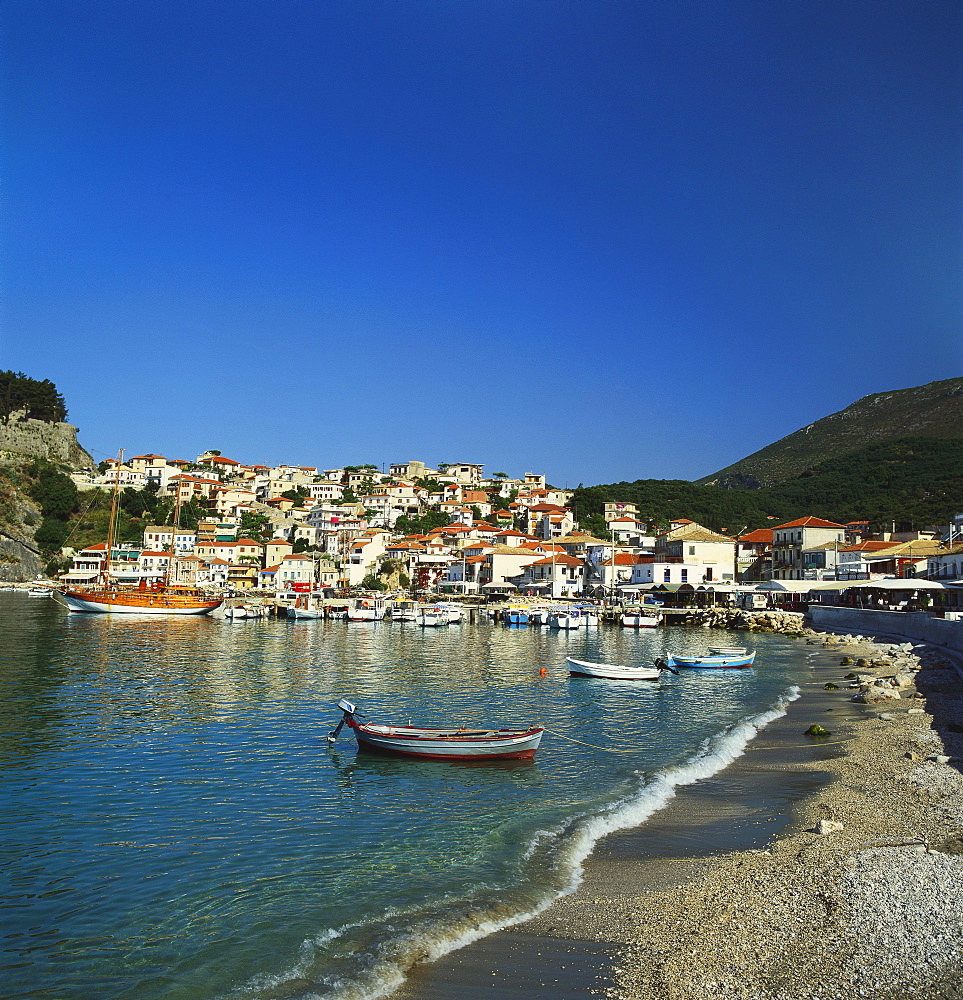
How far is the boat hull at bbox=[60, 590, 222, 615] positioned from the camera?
216 feet

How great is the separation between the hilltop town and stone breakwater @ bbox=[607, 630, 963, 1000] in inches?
2193

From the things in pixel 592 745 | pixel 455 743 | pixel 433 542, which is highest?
pixel 433 542

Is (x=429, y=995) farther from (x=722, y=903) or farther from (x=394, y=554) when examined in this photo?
(x=394, y=554)

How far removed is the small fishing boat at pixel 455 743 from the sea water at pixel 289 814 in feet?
0.93

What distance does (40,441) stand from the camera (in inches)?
5079

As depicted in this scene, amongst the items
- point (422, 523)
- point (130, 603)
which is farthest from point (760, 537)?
point (130, 603)

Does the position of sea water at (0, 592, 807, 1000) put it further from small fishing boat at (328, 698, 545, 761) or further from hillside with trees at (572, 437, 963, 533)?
hillside with trees at (572, 437, 963, 533)

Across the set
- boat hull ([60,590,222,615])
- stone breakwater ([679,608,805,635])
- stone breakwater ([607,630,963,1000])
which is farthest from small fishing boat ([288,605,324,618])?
stone breakwater ([607,630,963,1000])

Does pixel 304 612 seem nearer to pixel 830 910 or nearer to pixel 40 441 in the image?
pixel 830 910

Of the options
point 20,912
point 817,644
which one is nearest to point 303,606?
point 817,644

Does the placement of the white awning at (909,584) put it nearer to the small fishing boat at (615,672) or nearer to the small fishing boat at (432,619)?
the small fishing boat at (615,672)

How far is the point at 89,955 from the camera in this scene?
866 centimetres

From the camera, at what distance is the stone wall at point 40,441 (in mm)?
124500

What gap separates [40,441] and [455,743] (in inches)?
5328
